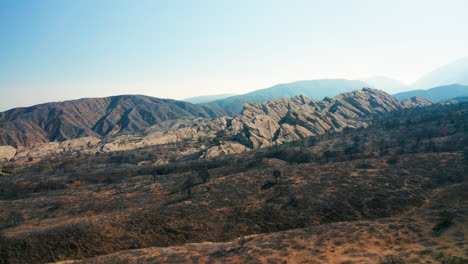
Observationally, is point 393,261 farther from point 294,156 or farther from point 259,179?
point 294,156

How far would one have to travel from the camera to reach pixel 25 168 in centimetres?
12900

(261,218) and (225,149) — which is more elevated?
(261,218)

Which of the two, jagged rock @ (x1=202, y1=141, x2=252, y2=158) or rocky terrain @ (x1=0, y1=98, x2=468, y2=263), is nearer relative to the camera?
rocky terrain @ (x1=0, y1=98, x2=468, y2=263)

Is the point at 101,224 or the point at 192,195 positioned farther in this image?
the point at 192,195

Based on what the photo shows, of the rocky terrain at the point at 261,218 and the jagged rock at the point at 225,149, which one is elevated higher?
the rocky terrain at the point at 261,218

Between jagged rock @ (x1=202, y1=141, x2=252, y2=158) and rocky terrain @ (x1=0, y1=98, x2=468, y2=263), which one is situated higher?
rocky terrain @ (x1=0, y1=98, x2=468, y2=263)

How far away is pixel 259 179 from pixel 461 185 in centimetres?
4166


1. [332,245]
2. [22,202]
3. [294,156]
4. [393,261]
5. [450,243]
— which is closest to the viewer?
[393,261]

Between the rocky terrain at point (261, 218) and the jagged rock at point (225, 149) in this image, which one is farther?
the jagged rock at point (225, 149)

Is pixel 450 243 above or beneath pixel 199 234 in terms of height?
above

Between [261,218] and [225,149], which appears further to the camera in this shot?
[225,149]

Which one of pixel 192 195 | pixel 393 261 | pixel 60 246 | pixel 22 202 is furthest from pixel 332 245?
pixel 22 202

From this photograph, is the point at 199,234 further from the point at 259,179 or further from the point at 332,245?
the point at 259,179

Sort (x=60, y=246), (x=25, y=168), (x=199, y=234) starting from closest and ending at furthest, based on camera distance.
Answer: (x=60, y=246) → (x=199, y=234) → (x=25, y=168)
